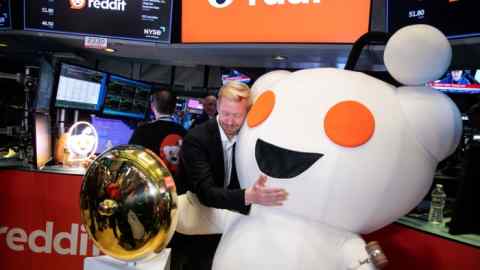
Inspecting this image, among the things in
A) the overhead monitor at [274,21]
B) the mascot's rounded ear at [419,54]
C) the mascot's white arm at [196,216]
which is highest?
the overhead monitor at [274,21]

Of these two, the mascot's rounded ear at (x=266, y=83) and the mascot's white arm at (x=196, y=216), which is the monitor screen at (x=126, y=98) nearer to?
the mascot's white arm at (x=196, y=216)

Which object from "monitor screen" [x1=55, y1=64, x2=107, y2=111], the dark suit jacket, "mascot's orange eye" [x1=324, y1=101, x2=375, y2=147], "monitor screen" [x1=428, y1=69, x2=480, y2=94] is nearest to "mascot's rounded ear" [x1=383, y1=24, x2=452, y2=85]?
"mascot's orange eye" [x1=324, y1=101, x2=375, y2=147]

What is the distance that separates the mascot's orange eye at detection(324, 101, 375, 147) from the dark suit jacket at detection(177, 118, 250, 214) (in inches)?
19.2

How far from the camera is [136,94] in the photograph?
14.8 ft

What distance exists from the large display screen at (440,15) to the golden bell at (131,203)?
68.9 inches

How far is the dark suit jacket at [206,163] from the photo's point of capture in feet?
5.78

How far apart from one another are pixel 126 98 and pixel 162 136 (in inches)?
56.9

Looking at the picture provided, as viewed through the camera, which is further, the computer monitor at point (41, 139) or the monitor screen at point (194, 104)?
the monitor screen at point (194, 104)

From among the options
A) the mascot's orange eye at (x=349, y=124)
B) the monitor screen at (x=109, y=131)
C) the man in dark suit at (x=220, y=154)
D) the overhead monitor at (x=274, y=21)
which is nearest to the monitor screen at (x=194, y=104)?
the monitor screen at (x=109, y=131)

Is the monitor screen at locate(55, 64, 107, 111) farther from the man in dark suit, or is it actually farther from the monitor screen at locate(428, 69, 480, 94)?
the monitor screen at locate(428, 69, 480, 94)

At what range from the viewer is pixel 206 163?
72.1 inches

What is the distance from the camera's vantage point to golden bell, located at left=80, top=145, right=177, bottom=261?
117 cm

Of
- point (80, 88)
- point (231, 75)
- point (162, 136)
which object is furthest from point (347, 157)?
point (231, 75)

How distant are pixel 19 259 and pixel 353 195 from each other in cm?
245
